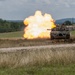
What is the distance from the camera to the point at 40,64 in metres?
17.2

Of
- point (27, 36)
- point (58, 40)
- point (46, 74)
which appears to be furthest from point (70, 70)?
point (27, 36)

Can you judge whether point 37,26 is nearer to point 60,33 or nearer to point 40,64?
point 60,33

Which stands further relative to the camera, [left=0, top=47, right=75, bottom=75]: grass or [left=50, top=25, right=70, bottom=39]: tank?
[left=50, top=25, right=70, bottom=39]: tank

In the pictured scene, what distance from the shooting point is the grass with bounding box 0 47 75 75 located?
1463 cm

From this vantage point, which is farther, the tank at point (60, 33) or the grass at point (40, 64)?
the tank at point (60, 33)

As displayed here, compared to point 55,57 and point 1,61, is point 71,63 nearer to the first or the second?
point 55,57

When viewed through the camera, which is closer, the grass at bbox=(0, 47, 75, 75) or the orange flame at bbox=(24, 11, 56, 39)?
the grass at bbox=(0, 47, 75, 75)

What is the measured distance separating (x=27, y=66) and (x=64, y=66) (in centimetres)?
174

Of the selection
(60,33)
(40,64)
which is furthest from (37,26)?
(40,64)

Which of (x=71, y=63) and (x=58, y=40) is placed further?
(x=58, y=40)

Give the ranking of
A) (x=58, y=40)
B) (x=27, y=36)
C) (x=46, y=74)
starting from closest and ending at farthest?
1. (x=46, y=74)
2. (x=58, y=40)
3. (x=27, y=36)

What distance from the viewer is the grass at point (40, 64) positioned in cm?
1463

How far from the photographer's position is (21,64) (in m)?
16.8

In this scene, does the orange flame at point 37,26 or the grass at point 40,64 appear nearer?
the grass at point 40,64
